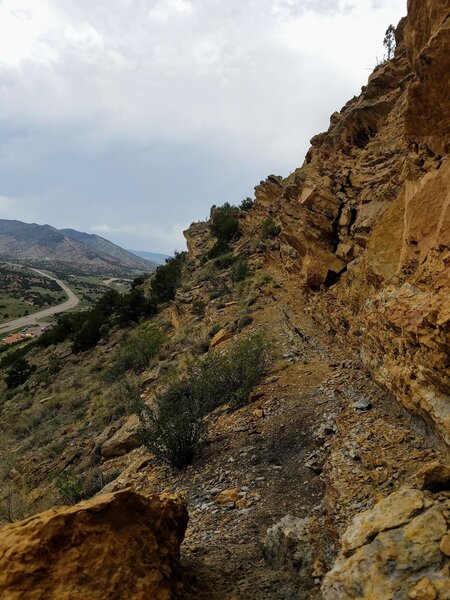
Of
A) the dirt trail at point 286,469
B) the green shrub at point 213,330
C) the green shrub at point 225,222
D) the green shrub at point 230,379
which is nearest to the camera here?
the dirt trail at point 286,469

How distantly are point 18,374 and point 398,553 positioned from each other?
27.6 m

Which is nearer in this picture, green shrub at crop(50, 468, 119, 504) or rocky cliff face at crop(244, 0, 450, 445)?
rocky cliff face at crop(244, 0, 450, 445)

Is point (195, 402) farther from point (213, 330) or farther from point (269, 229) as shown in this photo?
point (269, 229)

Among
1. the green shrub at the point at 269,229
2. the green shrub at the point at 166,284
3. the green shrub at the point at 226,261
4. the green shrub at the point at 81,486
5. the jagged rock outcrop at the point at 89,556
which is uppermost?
the green shrub at the point at 269,229

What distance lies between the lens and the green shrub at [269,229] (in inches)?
907

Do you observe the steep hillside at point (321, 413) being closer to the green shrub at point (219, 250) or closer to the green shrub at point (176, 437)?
the green shrub at point (176, 437)

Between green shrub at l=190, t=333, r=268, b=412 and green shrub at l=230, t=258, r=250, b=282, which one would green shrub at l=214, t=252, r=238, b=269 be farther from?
green shrub at l=190, t=333, r=268, b=412

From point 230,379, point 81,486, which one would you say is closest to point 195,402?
point 230,379

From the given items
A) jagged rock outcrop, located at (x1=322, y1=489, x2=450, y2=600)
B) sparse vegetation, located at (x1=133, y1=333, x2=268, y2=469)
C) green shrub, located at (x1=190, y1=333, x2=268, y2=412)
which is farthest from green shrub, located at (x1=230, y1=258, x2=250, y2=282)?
jagged rock outcrop, located at (x1=322, y1=489, x2=450, y2=600)

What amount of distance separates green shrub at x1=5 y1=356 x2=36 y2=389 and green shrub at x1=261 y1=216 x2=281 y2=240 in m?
17.6

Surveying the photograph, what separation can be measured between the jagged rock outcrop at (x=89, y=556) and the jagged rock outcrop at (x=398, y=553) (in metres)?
1.64

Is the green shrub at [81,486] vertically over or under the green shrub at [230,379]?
under

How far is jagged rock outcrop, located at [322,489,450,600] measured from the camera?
9.22 feet

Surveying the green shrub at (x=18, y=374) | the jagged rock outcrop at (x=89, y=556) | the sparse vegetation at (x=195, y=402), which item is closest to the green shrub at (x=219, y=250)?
the green shrub at (x=18, y=374)
